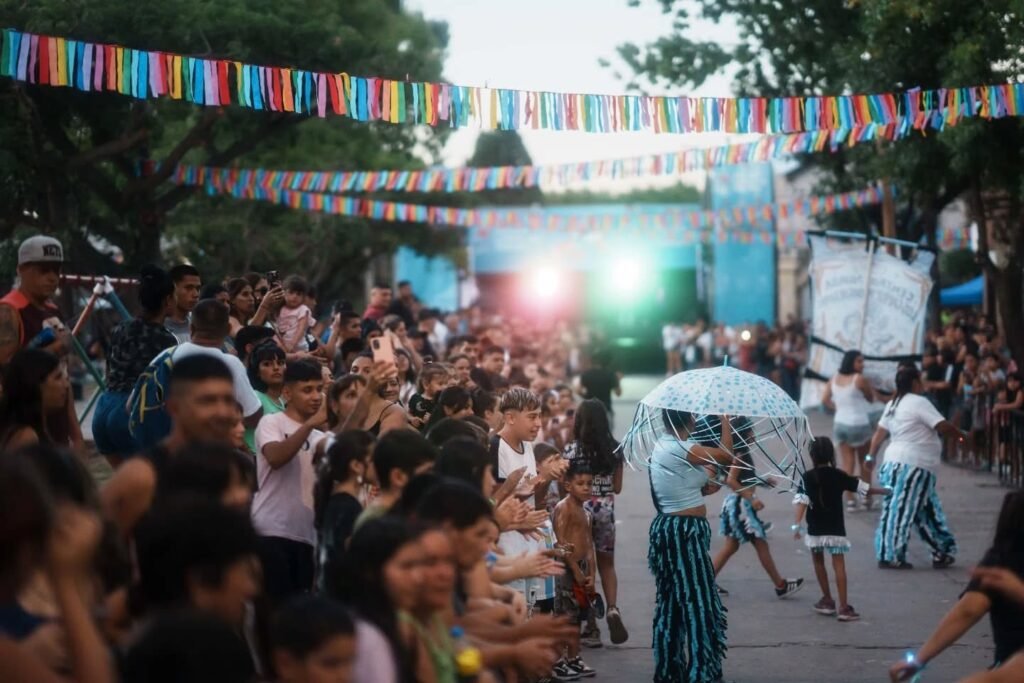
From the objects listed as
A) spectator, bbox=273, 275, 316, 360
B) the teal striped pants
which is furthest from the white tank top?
the teal striped pants

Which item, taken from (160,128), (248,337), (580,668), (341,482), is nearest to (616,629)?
(580,668)

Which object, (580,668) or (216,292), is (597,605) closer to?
(580,668)

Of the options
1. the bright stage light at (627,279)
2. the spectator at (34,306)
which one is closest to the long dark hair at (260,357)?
the spectator at (34,306)

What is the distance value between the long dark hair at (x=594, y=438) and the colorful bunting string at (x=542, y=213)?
1319cm

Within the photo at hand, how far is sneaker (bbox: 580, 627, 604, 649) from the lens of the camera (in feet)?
34.2

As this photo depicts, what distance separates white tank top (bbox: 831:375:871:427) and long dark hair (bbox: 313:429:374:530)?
11647mm

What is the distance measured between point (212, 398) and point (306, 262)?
30.6 m

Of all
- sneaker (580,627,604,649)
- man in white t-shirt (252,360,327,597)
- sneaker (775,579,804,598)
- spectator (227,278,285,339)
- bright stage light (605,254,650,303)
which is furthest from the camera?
bright stage light (605,254,650,303)

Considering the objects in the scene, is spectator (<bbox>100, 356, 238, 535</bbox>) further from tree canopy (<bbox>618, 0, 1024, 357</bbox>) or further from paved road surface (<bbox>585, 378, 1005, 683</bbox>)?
tree canopy (<bbox>618, 0, 1024, 357</bbox>)

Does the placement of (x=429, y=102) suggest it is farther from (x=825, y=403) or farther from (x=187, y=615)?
(x=187, y=615)

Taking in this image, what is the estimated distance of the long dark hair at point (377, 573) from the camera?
4.73 m

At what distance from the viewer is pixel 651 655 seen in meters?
10.2

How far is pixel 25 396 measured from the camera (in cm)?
646

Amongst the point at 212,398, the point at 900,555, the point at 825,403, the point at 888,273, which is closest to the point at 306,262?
the point at 888,273
